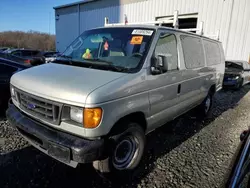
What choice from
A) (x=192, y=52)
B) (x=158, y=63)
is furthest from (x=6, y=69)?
(x=192, y=52)

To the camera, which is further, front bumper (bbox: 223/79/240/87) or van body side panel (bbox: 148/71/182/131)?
front bumper (bbox: 223/79/240/87)

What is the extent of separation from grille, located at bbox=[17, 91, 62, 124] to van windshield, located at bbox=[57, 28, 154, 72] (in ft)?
2.65

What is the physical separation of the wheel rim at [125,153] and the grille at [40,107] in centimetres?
91

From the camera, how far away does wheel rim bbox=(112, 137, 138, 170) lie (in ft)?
8.55

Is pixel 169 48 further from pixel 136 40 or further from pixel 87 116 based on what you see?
pixel 87 116

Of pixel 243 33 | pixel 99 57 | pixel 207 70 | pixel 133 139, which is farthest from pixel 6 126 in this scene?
pixel 243 33

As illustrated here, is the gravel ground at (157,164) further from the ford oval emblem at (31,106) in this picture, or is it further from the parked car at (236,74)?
the parked car at (236,74)

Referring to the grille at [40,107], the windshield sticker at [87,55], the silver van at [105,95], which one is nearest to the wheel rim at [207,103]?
the silver van at [105,95]

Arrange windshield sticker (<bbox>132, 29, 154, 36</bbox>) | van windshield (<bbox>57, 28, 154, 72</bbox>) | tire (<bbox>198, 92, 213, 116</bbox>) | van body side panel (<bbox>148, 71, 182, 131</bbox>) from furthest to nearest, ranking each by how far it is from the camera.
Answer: tire (<bbox>198, 92, 213, 116</bbox>) < windshield sticker (<bbox>132, 29, 154, 36</bbox>) < van body side panel (<bbox>148, 71, 182, 131</bbox>) < van windshield (<bbox>57, 28, 154, 72</bbox>)

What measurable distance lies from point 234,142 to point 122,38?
3.14 metres

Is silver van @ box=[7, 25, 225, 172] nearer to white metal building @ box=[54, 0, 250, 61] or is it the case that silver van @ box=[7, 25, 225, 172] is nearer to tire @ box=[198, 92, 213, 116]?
tire @ box=[198, 92, 213, 116]

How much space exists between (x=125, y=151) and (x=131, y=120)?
1.53 ft

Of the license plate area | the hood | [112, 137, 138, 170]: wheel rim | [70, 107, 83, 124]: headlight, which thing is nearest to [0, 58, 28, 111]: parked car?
the hood

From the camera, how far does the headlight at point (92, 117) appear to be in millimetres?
2033
